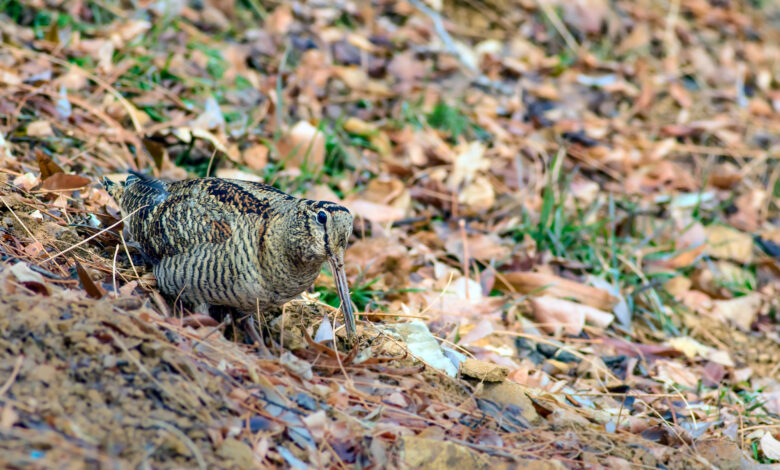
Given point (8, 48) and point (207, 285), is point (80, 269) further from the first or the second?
point (8, 48)

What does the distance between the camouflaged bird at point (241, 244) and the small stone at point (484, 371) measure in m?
A: 0.55

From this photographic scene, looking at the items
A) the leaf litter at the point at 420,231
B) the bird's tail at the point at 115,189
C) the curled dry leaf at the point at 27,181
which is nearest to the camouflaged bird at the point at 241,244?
the leaf litter at the point at 420,231

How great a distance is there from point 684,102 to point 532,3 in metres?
1.88

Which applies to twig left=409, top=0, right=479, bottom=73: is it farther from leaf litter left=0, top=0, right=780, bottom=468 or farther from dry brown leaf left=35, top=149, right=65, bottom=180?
dry brown leaf left=35, top=149, right=65, bottom=180

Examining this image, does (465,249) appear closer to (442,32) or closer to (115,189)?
(115,189)

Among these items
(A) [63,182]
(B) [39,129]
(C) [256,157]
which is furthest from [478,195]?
(B) [39,129]

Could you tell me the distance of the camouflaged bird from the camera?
3.42m

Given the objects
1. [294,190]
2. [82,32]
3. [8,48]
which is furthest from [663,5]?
[8,48]

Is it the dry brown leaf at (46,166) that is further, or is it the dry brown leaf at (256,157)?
the dry brown leaf at (256,157)

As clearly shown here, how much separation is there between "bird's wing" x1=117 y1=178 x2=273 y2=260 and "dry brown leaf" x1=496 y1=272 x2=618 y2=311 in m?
1.97

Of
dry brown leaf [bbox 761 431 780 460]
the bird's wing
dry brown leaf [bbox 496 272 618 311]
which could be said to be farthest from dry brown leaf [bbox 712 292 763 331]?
the bird's wing

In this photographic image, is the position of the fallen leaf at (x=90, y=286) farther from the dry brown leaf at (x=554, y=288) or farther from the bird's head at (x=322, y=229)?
the dry brown leaf at (x=554, y=288)

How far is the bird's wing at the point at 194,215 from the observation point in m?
3.62

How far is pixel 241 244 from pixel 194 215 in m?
0.31
